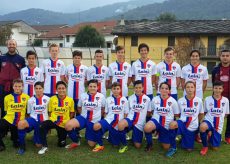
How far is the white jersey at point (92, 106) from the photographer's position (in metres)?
6.32

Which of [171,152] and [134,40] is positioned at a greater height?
[134,40]

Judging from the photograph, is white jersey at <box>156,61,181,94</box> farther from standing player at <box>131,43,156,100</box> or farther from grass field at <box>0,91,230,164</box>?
grass field at <box>0,91,230,164</box>

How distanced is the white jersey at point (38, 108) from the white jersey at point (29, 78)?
557 millimetres

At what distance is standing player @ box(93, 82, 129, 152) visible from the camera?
6199 mm

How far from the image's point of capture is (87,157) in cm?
576

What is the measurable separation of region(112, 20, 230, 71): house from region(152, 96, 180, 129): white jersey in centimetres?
2314

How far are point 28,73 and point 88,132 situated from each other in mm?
1665

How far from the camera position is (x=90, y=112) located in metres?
6.33

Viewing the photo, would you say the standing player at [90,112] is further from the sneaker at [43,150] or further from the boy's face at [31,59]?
the boy's face at [31,59]

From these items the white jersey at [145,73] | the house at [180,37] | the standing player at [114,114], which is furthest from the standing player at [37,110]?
the house at [180,37]

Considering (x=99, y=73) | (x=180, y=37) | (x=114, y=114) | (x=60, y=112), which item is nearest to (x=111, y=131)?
(x=114, y=114)

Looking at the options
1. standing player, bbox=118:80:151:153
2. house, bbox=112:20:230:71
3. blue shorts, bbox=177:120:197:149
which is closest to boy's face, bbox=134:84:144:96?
standing player, bbox=118:80:151:153

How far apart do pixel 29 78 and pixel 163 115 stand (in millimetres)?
2675

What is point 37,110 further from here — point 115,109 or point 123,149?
point 123,149
